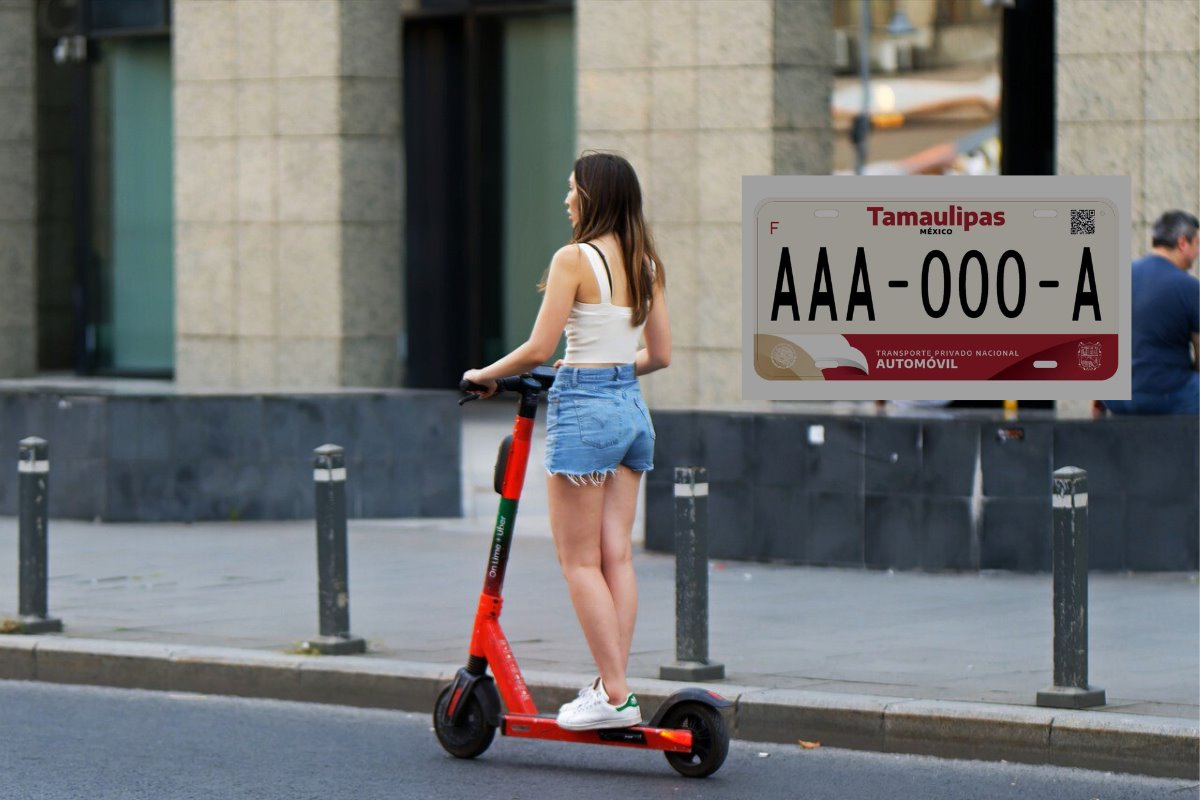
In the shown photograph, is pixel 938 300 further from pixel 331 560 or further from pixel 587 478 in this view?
pixel 331 560

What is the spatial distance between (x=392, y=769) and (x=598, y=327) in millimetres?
1685

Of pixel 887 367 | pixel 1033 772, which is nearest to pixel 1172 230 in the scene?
pixel 887 367

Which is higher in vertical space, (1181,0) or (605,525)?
(1181,0)

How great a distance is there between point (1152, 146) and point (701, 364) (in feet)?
10.2

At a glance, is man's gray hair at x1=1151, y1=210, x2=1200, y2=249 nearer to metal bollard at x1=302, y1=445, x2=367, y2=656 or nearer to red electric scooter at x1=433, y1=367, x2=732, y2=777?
metal bollard at x1=302, y1=445, x2=367, y2=656

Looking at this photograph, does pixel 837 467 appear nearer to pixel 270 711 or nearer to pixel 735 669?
pixel 735 669

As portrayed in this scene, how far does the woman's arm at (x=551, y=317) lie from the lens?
7.05 metres

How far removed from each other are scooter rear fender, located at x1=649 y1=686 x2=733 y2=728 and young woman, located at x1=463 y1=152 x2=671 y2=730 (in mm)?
79

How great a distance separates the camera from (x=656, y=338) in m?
7.33

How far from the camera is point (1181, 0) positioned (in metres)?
12.6

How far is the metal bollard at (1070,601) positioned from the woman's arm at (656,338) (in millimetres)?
1509

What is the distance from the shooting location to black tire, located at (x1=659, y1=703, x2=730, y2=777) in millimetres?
7195

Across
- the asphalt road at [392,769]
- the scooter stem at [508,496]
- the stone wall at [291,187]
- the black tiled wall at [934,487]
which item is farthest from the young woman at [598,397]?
the stone wall at [291,187]

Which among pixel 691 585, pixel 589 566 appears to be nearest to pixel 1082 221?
pixel 691 585
